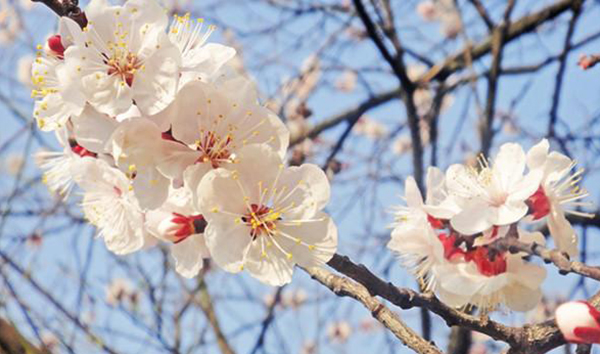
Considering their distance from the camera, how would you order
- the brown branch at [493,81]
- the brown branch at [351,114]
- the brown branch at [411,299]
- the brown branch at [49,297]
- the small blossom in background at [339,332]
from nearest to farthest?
the brown branch at [411,299], the brown branch at [49,297], the brown branch at [493,81], the brown branch at [351,114], the small blossom in background at [339,332]

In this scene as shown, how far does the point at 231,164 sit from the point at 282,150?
0.27ft

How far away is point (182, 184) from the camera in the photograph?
1.15 meters

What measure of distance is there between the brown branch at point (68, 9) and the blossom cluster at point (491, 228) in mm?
641

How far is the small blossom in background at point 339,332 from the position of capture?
4.67m

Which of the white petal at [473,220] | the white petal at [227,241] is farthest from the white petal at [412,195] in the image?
the white petal at [227,241]

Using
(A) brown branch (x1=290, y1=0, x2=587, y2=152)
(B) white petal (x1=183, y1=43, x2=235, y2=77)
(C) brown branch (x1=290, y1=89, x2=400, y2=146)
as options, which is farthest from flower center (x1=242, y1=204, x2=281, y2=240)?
Answer: (C) brown branch (x1=290, y1=89, x2=400, y2=146)

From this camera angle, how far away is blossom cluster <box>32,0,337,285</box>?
1101 millimetres

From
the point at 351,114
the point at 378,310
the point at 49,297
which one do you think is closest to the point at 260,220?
the point at 378,310

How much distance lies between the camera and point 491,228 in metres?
1.24

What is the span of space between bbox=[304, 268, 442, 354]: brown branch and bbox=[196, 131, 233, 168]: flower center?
0.82 feet

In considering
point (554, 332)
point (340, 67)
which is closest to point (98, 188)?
point (554, 332)

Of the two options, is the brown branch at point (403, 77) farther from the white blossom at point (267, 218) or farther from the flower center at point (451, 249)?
the white blossom at point (267, 218)

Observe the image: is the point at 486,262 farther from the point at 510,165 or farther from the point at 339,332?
the point at 339,332

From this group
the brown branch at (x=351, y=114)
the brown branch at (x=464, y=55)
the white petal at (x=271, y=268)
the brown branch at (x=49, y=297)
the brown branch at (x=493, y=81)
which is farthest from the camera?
the brown branch at (x=351, y=114)
